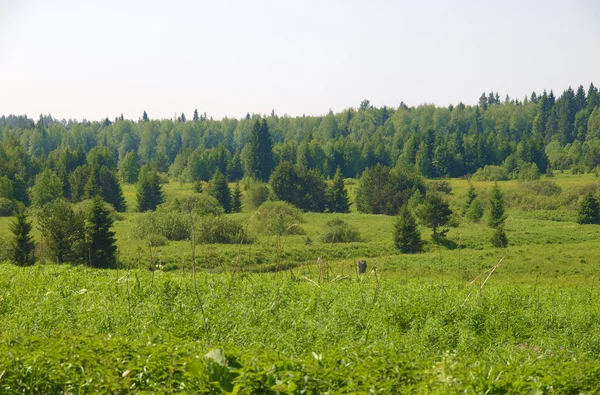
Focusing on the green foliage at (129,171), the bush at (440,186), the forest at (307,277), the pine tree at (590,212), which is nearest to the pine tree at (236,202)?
the forest at (307,277)

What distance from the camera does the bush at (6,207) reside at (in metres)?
80.9

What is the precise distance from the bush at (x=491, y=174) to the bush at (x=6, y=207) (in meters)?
88.4

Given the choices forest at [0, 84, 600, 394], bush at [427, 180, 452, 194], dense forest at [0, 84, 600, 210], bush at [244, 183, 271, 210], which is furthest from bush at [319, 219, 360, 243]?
bush at [427, 180, 452, 194]

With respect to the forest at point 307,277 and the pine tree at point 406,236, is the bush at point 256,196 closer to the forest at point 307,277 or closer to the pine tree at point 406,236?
the forest at point 307,277

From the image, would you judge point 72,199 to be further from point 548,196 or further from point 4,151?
point 548,196

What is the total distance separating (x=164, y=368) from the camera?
6117mm

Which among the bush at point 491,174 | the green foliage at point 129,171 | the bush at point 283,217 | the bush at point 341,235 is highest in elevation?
the green foliage at point 129,171

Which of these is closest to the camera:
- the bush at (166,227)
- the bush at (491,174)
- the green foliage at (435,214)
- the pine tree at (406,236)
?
the pine tree at (406,236)

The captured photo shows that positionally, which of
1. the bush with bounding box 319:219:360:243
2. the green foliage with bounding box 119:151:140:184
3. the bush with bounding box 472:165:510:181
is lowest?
the bush with bounding box 319:219:360:243

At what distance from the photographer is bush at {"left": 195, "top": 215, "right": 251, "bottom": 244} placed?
58562 mm

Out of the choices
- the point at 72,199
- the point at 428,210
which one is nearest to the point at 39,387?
the point at 428,210

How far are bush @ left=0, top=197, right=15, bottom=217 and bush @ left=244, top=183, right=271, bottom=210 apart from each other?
35405 mm

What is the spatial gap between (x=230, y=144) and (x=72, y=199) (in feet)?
334

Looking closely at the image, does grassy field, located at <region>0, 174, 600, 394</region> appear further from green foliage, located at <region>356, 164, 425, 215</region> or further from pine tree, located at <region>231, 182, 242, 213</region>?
pine tree, located at <region>231, 182, 242, 213</region>
